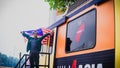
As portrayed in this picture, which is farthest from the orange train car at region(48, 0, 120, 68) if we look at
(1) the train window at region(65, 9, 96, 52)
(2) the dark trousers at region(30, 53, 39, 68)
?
(2) the dark trousers at region(30, 53, 39, 68)

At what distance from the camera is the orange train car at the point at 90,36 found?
11.1 ft

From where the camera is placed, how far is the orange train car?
3369 millimetres

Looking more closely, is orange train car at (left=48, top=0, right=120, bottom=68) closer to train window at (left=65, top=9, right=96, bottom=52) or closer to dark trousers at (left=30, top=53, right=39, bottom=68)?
train window at (left=65, top=9, right=96, bottom=52)

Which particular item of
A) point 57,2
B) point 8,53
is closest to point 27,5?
point 8,53

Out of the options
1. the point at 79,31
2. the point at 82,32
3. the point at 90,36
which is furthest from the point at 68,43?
the point at 90,36

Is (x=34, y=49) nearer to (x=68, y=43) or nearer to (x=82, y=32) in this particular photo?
(x=68, y=43)

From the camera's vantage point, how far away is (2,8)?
2292cm

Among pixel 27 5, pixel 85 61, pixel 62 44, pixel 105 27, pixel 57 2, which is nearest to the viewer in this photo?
pixel 105 27

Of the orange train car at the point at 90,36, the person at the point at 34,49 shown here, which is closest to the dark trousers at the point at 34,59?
the person at the point at 34,49

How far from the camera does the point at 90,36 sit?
13.2 ft

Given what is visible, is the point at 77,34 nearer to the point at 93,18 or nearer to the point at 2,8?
the point at 93,18

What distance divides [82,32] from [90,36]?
305mm

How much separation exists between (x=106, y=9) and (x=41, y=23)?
58.8ft

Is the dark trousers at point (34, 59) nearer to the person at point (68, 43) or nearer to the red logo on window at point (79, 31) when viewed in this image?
the person at point (68, 43)
